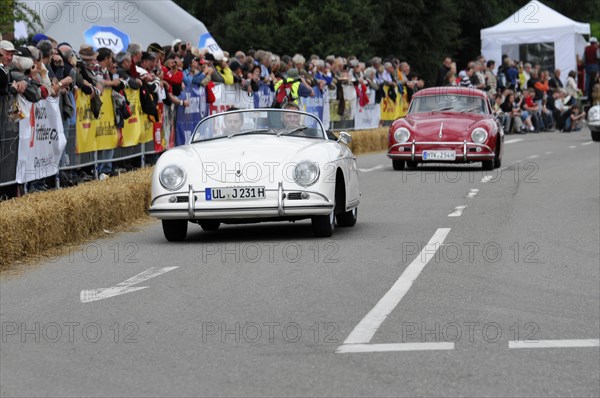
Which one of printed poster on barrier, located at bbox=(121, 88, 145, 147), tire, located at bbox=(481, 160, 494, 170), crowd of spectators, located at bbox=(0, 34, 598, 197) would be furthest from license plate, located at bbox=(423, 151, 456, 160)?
printed poster on barrier, located at bbox=(121, 88, 145, 147)

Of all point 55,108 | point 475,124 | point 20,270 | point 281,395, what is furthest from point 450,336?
point 475,124

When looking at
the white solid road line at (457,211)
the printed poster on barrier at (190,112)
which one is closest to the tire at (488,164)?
the printed poster on barrier at (190,112)

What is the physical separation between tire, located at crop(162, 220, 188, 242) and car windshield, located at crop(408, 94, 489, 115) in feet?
37.7

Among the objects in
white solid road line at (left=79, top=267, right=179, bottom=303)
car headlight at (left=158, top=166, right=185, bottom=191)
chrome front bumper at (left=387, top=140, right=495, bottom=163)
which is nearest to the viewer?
white solid road line at (left=79, top=267, right=179, bottom=303)

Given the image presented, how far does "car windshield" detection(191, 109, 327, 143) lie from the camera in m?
14.3

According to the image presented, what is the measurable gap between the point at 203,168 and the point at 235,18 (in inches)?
1512

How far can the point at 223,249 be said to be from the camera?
1270cm

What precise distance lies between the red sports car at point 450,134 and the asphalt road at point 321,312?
7630 millimetres

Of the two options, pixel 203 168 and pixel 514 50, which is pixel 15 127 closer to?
pixel 203 168

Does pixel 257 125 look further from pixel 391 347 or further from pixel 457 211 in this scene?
pixel 391 347

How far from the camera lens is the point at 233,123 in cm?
1442

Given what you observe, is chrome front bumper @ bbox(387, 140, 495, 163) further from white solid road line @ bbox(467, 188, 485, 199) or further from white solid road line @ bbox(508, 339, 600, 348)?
white solid road line @ bbox(508, 339, 600, 348)

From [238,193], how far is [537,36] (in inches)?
1488

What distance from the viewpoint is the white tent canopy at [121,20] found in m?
29.4
